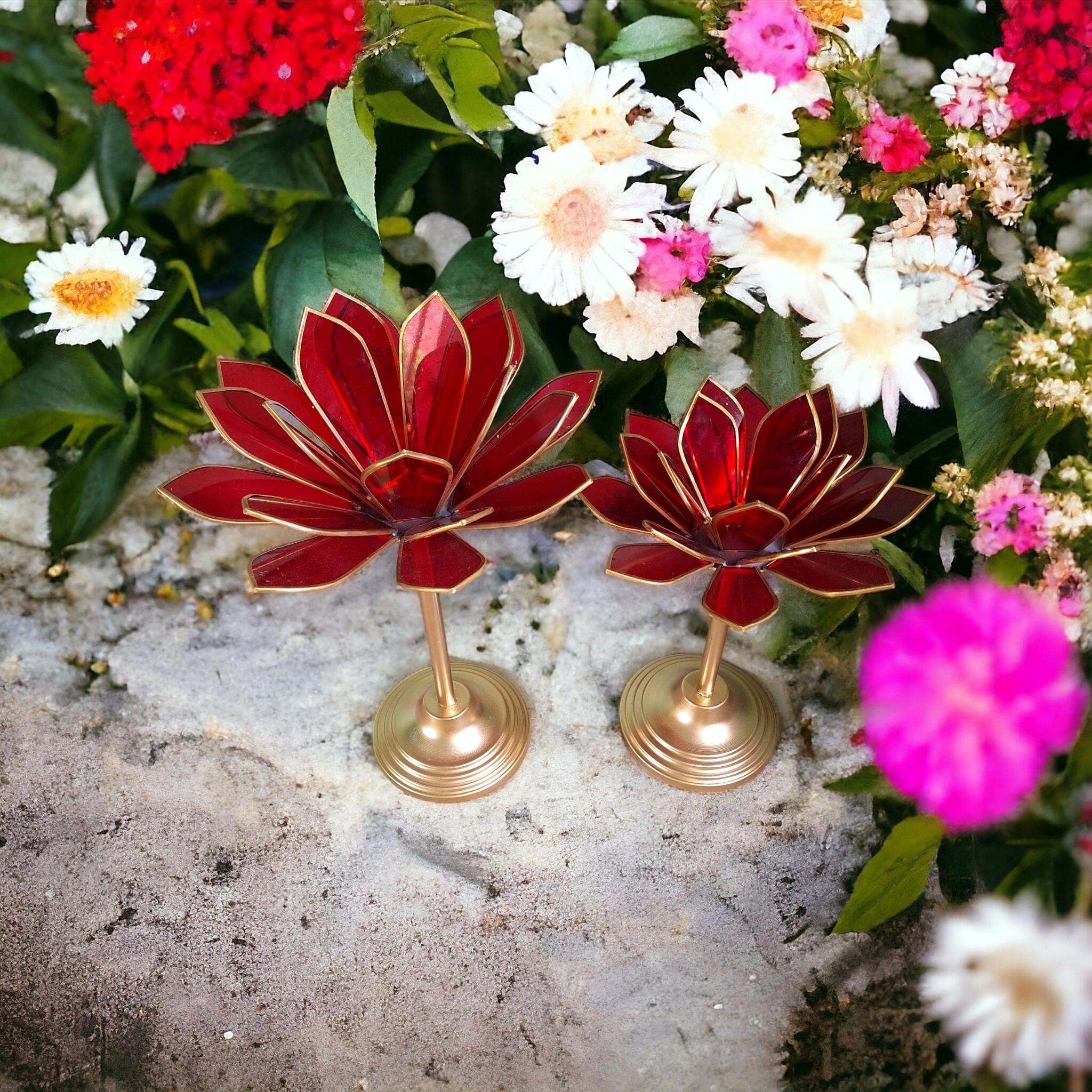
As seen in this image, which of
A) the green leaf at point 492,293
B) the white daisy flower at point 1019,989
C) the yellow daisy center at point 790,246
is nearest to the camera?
the white daisy flower at point 1019,989

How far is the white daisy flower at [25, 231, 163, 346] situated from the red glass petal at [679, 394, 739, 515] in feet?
1.35

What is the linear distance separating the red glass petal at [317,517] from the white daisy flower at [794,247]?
269 millimetres

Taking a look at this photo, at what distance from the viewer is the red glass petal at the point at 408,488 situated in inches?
19.3

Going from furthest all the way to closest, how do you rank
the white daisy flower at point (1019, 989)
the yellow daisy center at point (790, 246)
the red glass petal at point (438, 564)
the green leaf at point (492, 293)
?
the green leaf at point (492, 293) < the yellow daisy center at point (790, 246) < the red glass petal at point (438, 564) < the white daisy flower at point (1019, 989)

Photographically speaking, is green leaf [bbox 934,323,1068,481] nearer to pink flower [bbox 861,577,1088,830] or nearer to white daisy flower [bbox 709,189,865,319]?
white daisy flower [bbox 709,189,865,319]

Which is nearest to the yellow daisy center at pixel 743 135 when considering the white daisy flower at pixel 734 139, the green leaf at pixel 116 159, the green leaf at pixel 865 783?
the white daisy flower at pixel 734 139

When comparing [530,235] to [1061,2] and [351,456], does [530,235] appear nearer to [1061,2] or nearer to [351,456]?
[351,456]

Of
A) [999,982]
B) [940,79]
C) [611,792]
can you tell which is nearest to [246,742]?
[611,792]

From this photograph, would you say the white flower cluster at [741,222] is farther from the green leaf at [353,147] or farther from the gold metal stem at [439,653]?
the gold metal stem at [439,653]

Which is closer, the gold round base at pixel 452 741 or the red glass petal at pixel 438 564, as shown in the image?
the red glass petal at pixel 438 564

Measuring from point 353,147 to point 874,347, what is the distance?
0.35m

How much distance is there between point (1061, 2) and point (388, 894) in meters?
0.65

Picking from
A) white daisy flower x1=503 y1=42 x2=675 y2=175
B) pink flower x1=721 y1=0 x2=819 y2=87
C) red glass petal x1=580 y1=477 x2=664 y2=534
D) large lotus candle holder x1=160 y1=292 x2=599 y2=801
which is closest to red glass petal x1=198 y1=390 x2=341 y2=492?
large lotus candle holder x1=160 y1=292 x2=599 y2=801

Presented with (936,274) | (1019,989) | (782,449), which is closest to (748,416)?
(782,449)
